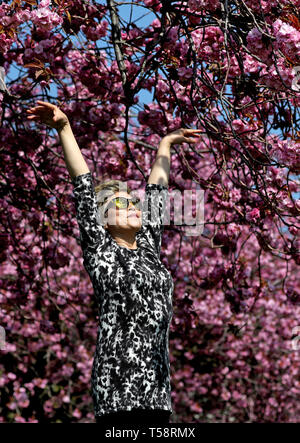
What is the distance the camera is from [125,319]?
→ 8.89ft

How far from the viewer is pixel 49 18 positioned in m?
3.57

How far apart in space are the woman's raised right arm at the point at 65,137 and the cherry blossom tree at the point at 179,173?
635mm

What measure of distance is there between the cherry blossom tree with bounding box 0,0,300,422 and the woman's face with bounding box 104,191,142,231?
62cm

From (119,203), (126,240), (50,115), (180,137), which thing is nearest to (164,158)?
(180,137)

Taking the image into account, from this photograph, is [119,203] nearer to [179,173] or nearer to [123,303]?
[123,303]

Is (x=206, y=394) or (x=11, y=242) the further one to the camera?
(x=206, y=394)

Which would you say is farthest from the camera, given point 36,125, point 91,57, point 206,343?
point 206,343

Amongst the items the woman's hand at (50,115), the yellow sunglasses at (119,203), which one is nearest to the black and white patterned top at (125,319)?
the yellow sunglasses at (119,203)

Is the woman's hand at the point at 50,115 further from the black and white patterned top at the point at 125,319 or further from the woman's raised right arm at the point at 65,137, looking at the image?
the black and white patterned top at the point at 125,319

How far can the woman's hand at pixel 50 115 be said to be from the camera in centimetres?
294

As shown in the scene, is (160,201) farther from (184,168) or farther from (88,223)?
(184,168)

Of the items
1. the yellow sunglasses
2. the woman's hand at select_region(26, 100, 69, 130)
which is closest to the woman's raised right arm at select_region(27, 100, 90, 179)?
the woman's hand at select_region(26, 100, 69, 130)

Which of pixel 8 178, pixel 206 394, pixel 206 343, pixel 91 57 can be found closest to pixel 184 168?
pixel 91 57

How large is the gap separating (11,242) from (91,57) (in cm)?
188
